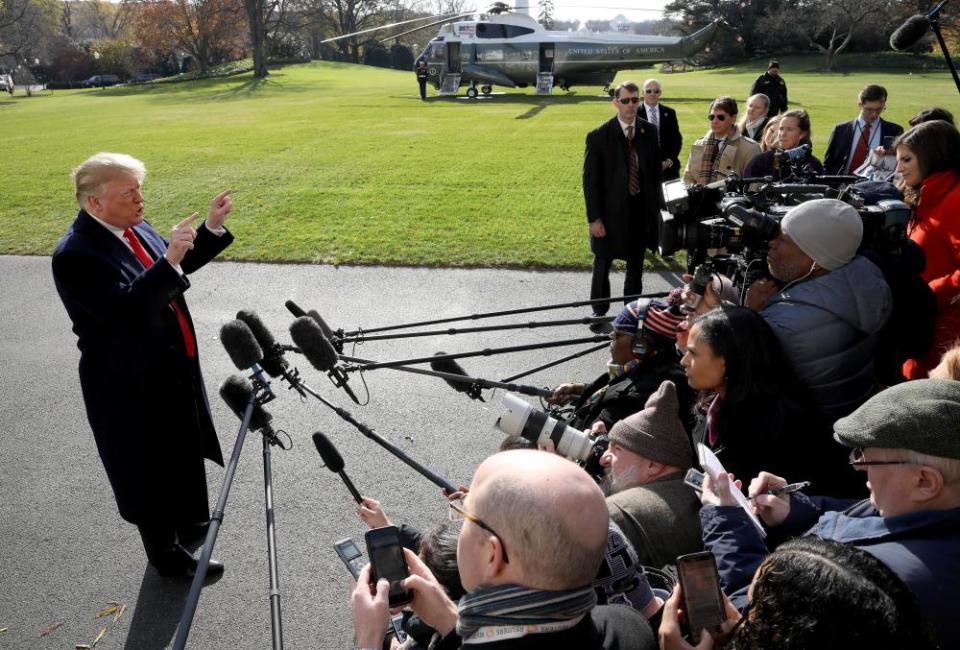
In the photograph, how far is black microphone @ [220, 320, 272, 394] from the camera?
128 inches

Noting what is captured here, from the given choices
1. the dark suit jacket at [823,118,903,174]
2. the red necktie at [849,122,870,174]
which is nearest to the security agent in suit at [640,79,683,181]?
the dark suit jacket at [823,118,903,174]

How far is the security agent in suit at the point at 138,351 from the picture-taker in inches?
135

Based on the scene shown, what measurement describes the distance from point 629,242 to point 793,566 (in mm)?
5986

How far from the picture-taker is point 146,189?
47.7 feet

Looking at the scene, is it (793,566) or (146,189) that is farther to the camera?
(146,189)

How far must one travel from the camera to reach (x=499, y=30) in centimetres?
3136

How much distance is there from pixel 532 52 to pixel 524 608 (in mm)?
32620

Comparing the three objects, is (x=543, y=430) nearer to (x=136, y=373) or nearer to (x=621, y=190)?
(x=136, y=373)

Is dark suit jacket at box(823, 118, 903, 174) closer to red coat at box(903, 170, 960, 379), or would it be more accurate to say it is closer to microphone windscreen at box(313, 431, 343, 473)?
red coat at box(903, 170, 960, 379)

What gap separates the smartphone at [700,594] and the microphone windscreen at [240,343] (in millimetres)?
2253

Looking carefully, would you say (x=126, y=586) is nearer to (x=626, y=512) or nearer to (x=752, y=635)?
(x=626, y=512)

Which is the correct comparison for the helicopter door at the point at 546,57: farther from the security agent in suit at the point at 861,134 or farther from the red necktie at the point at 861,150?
the red necktie at the point at 861,150

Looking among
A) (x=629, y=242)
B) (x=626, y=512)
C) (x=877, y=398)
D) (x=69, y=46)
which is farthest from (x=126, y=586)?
(x=69, y=46)

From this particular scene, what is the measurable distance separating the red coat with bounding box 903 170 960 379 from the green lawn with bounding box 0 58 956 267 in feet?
16.2
